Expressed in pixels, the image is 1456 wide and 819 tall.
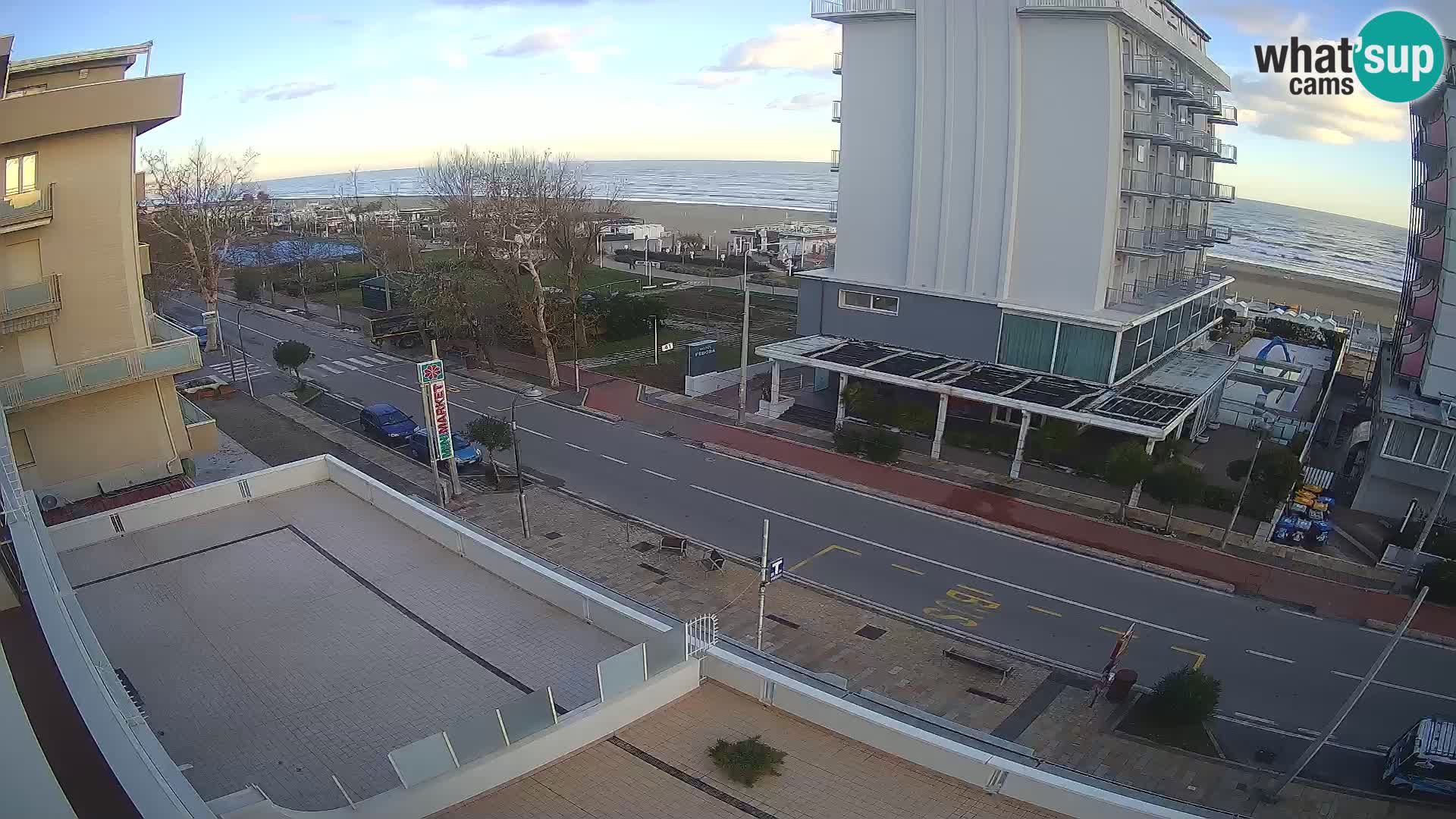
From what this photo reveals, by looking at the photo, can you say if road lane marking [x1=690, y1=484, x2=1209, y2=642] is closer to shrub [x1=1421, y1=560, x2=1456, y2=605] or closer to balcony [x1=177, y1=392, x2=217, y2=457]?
shrub [x1=1421, y1=560, x2=1456, y2=605]

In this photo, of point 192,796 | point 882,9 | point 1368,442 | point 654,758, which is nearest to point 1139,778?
point 654,758

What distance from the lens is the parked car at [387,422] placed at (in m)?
29.1

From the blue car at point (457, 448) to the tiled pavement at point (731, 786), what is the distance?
19.2 metres

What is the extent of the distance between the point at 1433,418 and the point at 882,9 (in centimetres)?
2200

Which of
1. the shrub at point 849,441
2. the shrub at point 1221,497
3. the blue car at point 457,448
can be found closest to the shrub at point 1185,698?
the shrub at point 1221,497

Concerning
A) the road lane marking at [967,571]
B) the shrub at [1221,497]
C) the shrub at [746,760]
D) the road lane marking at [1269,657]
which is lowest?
the road lane marking at [1269,657]

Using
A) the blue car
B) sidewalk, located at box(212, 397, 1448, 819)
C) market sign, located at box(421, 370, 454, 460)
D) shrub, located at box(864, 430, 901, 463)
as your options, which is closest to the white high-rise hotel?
shrub, located at box(864, 430, 901, 463)

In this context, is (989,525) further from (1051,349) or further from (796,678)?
(796,678)

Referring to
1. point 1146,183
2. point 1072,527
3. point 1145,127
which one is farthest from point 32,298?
point 1146,183

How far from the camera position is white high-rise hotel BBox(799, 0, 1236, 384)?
26312 millimetres

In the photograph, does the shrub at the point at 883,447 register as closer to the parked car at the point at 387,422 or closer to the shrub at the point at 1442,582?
the shrub at the point at 1442,582

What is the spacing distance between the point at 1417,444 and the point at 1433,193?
1042cm

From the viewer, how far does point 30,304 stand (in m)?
18.9

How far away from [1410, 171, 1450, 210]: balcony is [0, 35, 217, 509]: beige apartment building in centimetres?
3871
